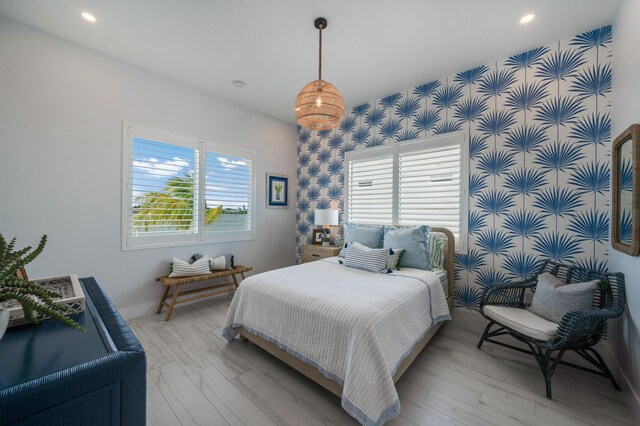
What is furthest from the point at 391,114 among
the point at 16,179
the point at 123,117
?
the point at 16,179

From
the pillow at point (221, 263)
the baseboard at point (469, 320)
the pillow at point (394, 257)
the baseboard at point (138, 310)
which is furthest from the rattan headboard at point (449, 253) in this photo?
the baseboard at point (138, 310)

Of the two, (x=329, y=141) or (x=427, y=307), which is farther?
(x=329, y=141)

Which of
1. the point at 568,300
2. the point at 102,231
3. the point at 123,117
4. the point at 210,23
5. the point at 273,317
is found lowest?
the point at 273,317

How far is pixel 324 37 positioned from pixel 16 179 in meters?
3.04

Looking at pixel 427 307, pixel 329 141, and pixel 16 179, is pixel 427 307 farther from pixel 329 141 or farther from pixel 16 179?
pixel 16 179

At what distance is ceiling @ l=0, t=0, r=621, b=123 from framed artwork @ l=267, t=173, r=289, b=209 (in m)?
1.64

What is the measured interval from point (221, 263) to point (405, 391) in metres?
2.55

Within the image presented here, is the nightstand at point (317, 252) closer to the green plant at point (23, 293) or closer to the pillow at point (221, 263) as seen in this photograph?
the pillow at point (221, 263)

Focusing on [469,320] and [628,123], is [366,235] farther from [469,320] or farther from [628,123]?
[628,123]

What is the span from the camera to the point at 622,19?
1.98 metres

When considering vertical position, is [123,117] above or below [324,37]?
below

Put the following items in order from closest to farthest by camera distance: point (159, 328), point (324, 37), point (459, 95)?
1. point (324, 37)
2. point (159, 328)
3. point (459, 95)

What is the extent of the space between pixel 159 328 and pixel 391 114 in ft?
12.6

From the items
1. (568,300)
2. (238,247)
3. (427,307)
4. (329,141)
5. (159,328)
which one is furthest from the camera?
(329,141)
